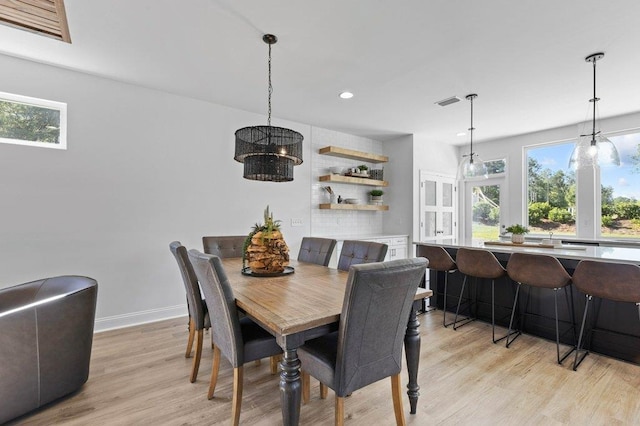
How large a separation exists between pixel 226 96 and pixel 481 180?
16.4 feet

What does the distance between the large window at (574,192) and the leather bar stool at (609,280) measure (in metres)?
2.90

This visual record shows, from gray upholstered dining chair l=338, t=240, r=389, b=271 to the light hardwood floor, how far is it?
3.02 ft

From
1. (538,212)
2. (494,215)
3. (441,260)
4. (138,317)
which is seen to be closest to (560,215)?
(538,212)

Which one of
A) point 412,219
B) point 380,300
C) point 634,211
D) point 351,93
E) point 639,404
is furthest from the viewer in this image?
point 412,219

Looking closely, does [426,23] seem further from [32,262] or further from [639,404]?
[32,262]

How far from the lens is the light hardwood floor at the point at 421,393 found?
73.5 inches

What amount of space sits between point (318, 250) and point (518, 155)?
14.8 ft

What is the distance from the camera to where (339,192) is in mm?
5359

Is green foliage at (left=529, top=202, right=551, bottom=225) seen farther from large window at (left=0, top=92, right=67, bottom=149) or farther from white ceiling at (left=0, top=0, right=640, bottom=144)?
large window at (left=0, top=92, right=67, bottom=149)

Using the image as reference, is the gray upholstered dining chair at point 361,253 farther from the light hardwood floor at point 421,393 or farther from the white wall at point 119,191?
the white wall at point 119,191

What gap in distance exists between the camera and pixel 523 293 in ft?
10.6

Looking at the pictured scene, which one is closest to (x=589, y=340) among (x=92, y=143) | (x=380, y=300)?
(x=380, y=300)

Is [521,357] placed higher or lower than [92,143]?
lower

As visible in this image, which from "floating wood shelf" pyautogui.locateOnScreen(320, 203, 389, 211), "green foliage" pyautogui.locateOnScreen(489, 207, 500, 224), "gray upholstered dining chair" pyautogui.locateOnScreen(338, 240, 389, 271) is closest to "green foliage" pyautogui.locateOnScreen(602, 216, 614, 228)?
"green foliage" pyautogui.locateOnScreen(489, 207, 500, 224)
